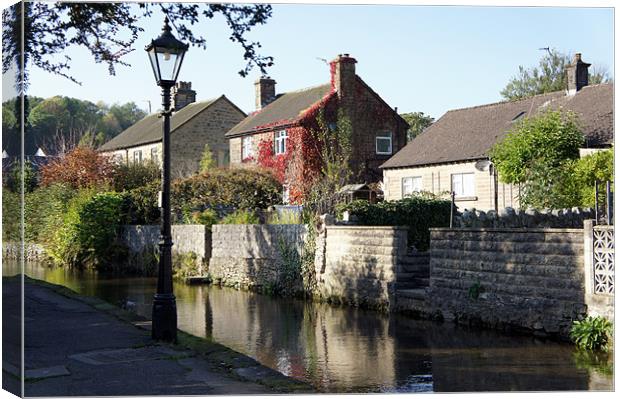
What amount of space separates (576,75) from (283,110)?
46.5 ft

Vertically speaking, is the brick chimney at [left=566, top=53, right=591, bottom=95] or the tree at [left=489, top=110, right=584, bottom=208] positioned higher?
the brick chimney at [left=566, top=53, right=591, bottom=95]

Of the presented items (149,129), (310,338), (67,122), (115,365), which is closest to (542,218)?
(310,338)

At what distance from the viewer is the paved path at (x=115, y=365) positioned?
7566mm

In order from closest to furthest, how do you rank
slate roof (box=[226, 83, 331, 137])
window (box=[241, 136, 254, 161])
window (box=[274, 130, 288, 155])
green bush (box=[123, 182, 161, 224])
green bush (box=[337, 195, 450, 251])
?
green bush (box=[337, 195, 450, 251])
green bush (box=[123, 182, 161, 224])
window (box=[274, 130, 288, 155])
slate roof (box=[226, 83, 331, 137])
window (box=[241, 136, 254, 161])

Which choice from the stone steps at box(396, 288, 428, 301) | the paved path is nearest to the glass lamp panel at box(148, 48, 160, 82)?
the paved path

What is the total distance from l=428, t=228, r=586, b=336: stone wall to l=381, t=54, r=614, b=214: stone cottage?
9.97 meters

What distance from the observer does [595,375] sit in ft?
31.2

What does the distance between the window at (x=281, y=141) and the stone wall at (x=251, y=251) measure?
1176 cm

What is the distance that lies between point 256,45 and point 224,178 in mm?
17860

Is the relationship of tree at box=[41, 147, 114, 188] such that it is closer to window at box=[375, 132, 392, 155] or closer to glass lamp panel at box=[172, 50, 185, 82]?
window at box=[375, 132, 392, 155]

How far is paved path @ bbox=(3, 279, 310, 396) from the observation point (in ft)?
24.8

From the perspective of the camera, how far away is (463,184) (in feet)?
94.3

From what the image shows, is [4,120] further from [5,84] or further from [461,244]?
[461,244]

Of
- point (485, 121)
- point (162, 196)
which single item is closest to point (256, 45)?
point (162, 196)
